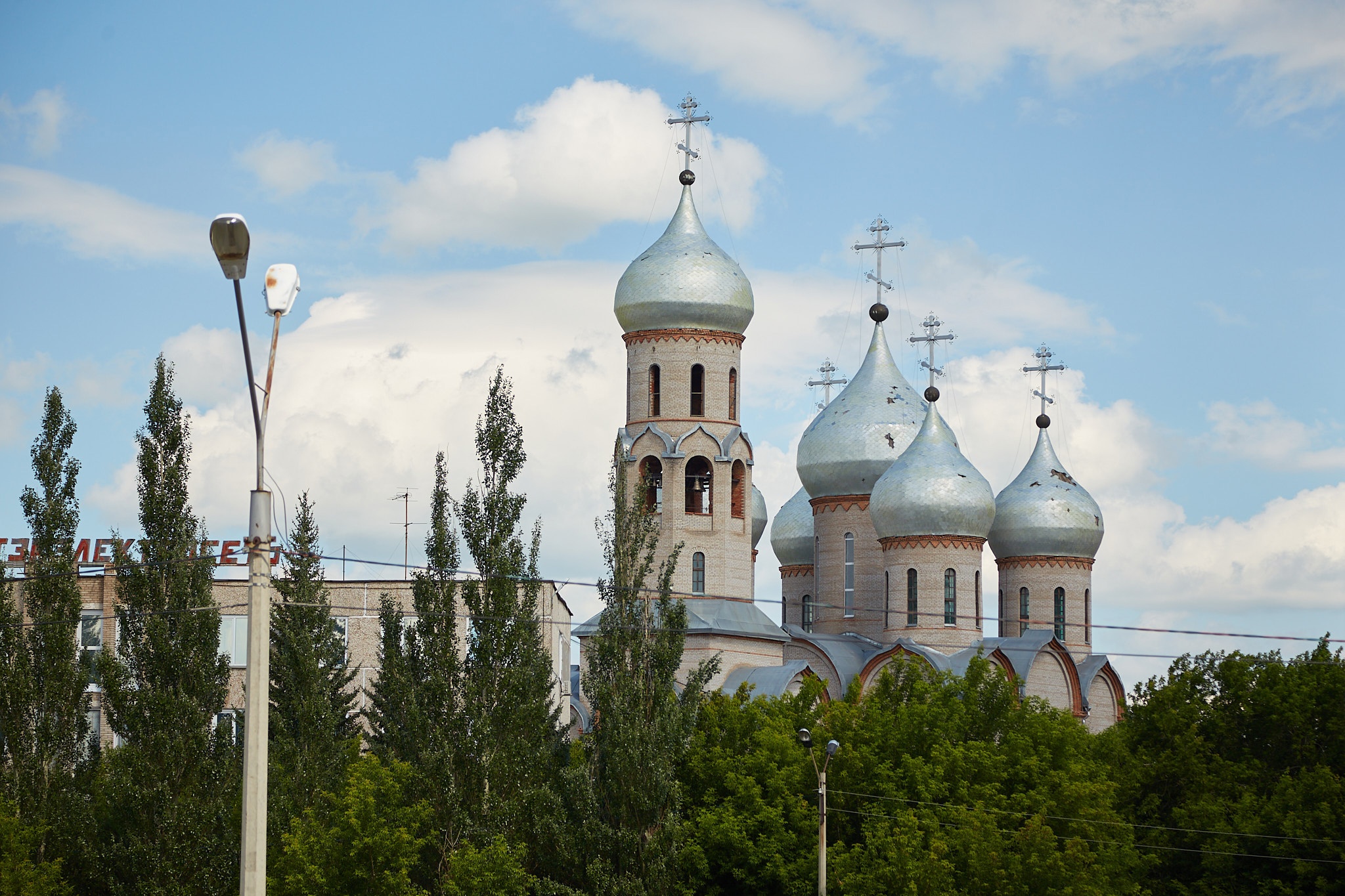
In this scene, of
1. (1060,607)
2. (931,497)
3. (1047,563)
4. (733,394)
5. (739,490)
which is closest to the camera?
(739,490)

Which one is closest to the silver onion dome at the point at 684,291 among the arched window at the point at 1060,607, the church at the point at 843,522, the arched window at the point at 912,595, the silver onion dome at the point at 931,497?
the church at the point at 843,522

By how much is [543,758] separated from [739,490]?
18.7 metres

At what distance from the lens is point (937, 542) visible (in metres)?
51.3

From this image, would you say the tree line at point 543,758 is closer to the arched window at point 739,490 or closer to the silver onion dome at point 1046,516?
the arched window at point 739,490

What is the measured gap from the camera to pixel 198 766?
86.4 feet

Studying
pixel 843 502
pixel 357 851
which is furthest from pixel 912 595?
pixel 357 851

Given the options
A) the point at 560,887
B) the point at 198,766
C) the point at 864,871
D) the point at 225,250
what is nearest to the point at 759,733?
the point at 864,871

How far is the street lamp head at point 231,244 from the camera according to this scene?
43.0 ft

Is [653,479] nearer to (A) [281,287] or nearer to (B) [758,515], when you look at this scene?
A: (B) [758,515]

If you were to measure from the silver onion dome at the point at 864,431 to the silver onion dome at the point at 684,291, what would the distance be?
8603 millimetres

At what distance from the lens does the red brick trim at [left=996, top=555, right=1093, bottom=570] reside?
57250mm

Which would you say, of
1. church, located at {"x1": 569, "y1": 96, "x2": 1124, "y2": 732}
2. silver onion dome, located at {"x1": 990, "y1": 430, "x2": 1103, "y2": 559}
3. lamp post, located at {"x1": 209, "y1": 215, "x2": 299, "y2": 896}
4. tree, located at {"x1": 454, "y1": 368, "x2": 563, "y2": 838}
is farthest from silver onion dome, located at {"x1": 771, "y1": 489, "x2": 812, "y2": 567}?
lamp post, located at {"x1": 209, "y1": 215, "x2": 299, "y2": 896}

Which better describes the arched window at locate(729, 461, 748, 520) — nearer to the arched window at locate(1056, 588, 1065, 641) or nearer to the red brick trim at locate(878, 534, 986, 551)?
the red brick trim at locate(878, 534, 986, 551)

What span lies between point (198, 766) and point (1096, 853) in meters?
16.8
